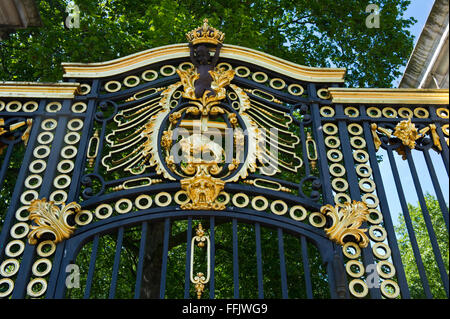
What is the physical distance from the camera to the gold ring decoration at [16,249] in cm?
420

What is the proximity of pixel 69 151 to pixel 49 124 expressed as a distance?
397 mm

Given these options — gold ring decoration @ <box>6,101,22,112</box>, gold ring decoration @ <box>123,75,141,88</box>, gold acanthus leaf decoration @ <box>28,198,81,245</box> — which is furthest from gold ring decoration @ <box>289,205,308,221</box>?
gold ring decoration @ <box>6,101,22,112</box>

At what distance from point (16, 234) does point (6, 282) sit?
396 mm

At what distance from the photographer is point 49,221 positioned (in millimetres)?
4246

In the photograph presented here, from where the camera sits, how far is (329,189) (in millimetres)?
4496

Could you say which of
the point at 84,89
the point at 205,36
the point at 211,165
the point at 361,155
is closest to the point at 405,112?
the point at 361,155

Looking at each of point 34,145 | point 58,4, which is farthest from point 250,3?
point 34,145

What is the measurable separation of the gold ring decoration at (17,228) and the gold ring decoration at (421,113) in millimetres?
3474

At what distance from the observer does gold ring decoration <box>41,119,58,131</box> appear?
4934mm

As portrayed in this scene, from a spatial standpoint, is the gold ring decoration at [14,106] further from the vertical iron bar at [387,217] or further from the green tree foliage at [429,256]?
the green tree foliage at [429,256]

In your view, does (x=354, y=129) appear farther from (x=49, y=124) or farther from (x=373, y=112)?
(x=49, y=124)

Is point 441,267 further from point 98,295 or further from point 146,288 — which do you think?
point 98,295

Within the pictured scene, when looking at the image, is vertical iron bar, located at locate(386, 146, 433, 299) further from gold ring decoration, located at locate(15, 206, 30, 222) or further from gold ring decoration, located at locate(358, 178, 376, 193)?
gold ring decoration, located at locate(15, 206, 30, 222)

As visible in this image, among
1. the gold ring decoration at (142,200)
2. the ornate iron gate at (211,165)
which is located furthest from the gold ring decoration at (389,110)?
the gold ring decoration at (142,200)
